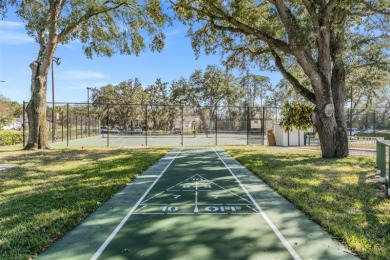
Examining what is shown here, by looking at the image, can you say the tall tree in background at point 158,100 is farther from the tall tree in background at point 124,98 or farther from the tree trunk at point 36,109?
the tree trunk at point 36,109

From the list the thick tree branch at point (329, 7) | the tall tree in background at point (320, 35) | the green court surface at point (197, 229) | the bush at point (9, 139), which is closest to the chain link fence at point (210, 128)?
the bush at point (9, 139)

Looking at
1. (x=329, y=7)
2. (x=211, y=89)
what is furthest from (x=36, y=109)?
→ (x=211, y=89)

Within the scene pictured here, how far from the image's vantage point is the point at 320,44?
40.5ft

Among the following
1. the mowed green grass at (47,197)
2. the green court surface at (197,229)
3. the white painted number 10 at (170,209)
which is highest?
the mowed green grass at (47,197)

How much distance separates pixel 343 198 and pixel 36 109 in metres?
15.2

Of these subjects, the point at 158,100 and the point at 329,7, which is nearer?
the point at 329,7

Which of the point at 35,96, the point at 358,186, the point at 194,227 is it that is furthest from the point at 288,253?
the point at 35,96

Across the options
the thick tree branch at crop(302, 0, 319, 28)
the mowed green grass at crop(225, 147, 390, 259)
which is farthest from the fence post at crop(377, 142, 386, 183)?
the thick tree branch at crop(302, 0, 319, 28)

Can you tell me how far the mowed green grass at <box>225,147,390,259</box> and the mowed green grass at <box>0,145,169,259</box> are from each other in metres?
3.99

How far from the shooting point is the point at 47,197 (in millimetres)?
6391

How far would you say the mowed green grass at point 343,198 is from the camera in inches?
163

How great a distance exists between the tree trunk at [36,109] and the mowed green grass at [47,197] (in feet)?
16.3

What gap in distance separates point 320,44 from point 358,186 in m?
7.12

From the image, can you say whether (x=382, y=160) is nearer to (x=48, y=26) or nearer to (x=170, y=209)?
(x=170, y=209)
